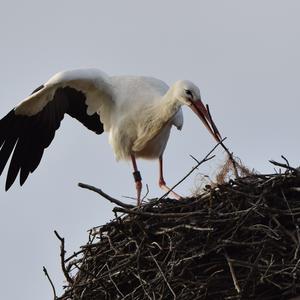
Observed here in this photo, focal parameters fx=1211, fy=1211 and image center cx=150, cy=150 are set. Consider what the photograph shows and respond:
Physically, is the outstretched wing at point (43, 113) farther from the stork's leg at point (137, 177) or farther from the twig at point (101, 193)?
the twig at point (101, 193)

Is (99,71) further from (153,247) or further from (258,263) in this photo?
(258,263)


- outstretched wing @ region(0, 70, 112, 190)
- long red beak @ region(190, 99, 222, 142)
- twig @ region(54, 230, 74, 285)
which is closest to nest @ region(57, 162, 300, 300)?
twig @ region(54, 230, 74, 285)

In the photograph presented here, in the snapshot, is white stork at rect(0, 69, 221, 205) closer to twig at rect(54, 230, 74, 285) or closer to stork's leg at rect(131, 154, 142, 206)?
stork's leg at rect(131, 154, 142, 206)

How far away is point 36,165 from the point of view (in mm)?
7750

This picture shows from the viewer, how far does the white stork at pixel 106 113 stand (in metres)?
7.30

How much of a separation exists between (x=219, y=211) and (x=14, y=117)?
237 centimetres

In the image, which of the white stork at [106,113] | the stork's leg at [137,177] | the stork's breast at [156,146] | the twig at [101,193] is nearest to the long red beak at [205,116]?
the white stork at [106,113]

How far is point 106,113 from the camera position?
7715mm

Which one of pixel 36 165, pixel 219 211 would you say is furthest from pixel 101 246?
pixel 36 165

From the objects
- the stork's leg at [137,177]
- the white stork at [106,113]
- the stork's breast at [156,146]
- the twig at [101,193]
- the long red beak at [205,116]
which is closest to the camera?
the twig at [101,193]

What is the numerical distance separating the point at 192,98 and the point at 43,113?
118 centimetres

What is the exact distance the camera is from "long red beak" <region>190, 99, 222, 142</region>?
6984 millimetres

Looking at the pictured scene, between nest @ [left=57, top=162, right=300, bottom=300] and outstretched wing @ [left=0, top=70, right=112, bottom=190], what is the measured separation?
62.0 inches

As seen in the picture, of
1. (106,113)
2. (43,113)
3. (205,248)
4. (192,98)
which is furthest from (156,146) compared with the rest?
(205,248)
